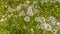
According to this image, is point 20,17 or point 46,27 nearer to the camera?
point 46,27

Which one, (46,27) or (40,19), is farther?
(40,19)

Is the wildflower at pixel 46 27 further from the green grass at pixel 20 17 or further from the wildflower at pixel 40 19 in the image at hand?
the wildflower at pixel 40 19

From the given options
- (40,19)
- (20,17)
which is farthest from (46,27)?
(20,17)

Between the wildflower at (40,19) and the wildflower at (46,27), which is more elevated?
the wildflower at (40,19)

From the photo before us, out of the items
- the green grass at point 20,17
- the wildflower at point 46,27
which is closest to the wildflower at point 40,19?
the green grass at point 20,17

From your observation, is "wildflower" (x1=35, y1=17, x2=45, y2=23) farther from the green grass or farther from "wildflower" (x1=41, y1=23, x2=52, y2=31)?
"wildflower" (x1=41, y1=23, x2=52, y2=31)

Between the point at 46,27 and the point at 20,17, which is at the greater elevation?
the point at 20,17

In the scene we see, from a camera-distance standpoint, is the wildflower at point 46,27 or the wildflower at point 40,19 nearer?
the wildflower at point 46,27

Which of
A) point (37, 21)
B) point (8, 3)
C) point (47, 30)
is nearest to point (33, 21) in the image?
point (37, 21)

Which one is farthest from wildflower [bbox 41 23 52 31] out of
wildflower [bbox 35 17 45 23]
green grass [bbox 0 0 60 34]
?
wildflower [bbox 35 17 45 23]

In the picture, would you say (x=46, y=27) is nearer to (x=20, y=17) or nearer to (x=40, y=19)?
(x=40, y=19)

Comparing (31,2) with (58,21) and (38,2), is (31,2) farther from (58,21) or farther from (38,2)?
(58,21)
